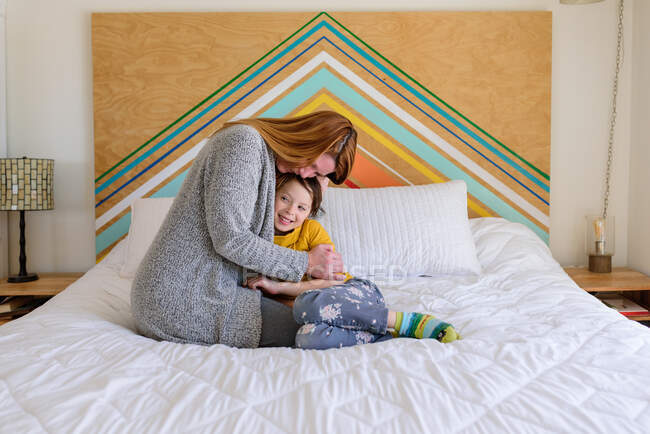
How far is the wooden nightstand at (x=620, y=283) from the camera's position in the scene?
234 centimetres

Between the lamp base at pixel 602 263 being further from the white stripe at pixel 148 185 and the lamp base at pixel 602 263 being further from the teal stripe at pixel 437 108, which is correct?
the white stripe at pixel 148 185

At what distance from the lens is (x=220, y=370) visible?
1.03 meters

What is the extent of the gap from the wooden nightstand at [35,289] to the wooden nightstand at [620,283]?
2.39m

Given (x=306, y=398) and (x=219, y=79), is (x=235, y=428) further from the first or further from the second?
(x=219, y=79)

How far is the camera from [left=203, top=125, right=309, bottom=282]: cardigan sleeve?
1261 millimetres

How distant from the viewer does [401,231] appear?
2.18 meters

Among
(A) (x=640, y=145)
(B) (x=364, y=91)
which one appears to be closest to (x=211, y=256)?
(B) (x=364, y=91)

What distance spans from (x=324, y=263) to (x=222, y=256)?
0.98 ft

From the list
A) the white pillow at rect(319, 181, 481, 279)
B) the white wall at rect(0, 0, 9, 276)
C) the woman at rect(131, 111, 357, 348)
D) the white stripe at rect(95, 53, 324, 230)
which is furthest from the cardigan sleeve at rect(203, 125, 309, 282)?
the white wall at rect(0, 0, 9, 276)

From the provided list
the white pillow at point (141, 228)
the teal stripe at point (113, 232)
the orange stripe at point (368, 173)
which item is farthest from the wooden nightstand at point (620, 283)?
the teal stripe at point (113, 232)

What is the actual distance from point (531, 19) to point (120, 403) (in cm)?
264

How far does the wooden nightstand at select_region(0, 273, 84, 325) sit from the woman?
1.27 metres

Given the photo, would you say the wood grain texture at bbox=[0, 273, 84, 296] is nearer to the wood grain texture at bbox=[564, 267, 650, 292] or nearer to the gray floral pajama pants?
the gray floral pajama pants

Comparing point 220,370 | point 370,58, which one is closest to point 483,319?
point 220,370
